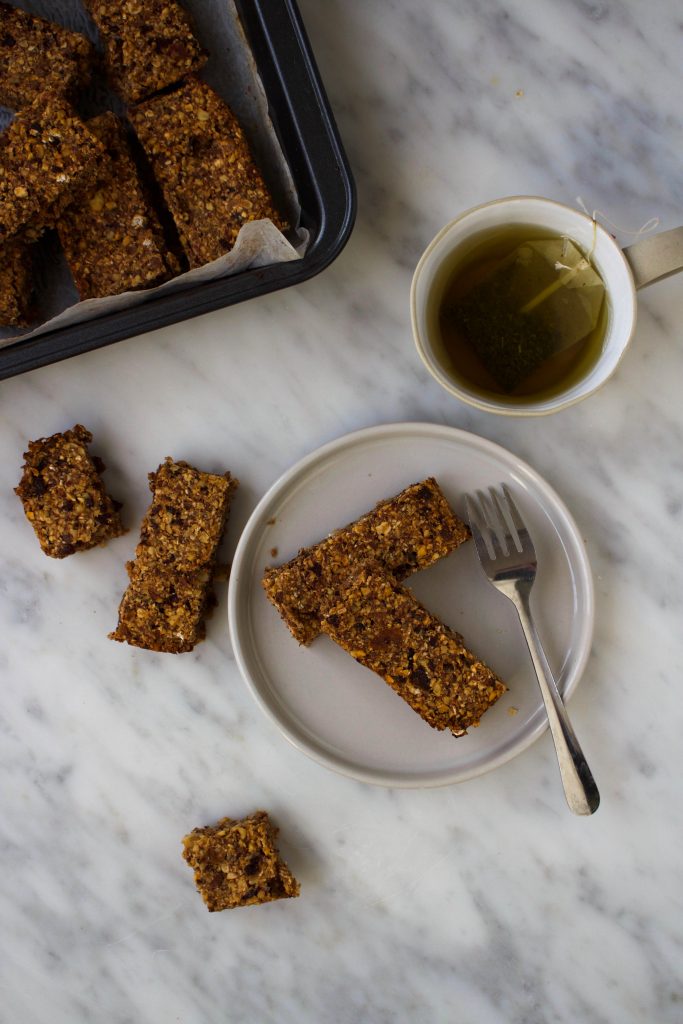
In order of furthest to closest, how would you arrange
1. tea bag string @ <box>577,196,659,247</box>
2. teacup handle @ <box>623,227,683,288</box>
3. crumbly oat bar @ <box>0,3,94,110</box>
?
tea bag string @ <box>577,196,659,247</box>, crumbly oat bar @ <box>0,3,94,110</box>, teacup handle @ <box>623,227,683,288</box>

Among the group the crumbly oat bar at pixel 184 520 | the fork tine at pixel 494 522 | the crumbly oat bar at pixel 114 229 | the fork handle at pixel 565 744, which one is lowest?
the fork handle at pixel 565 744

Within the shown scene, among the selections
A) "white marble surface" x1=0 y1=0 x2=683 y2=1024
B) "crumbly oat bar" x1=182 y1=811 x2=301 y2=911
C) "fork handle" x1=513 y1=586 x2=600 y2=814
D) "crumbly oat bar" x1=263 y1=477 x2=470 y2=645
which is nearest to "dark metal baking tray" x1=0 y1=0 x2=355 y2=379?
"white marble surface" x1=0 y1=0 x2=683 y2=1024

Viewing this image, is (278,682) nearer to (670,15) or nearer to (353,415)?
(353,415)

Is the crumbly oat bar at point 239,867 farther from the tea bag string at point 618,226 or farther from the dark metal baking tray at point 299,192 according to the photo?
the tea bag string at point 618,226

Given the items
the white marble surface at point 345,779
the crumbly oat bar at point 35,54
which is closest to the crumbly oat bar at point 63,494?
the white marble surface at point 345,779

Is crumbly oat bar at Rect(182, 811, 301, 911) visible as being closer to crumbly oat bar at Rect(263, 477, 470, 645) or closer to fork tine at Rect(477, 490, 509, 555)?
crumbly oat bar at Rect(263, 477, 470, 645)

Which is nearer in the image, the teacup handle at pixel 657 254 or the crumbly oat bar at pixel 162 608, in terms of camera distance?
the teacup handle at pixel 657 254
